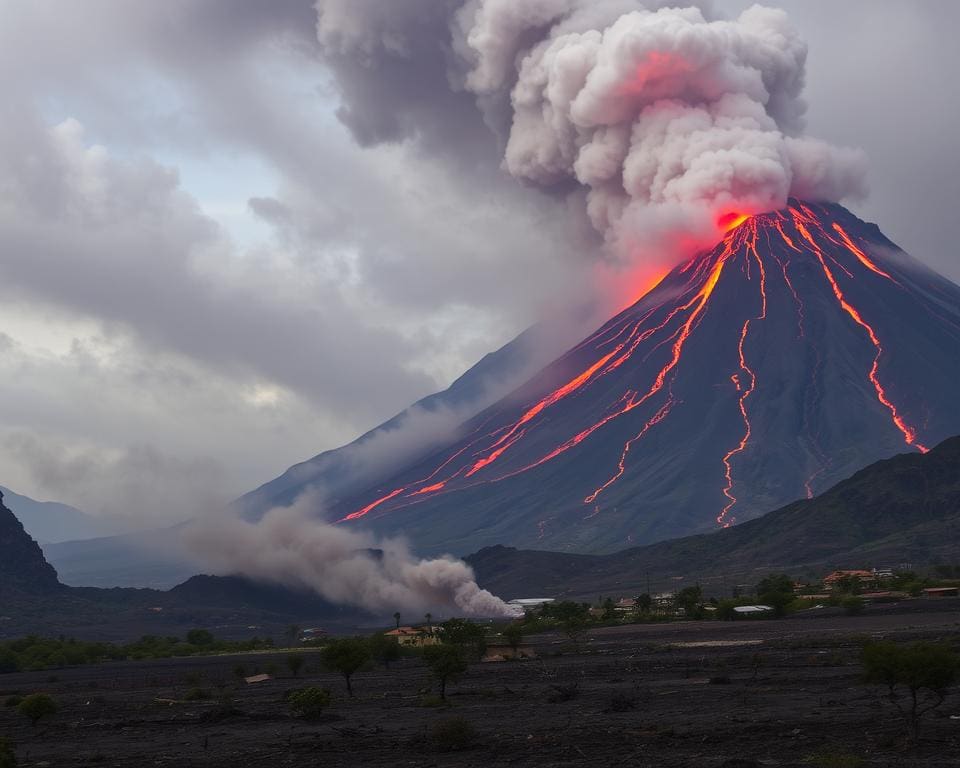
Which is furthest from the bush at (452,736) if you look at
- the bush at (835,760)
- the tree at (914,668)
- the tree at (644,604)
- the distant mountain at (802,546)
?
the distant mountain at (802,546)

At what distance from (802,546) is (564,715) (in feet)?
365

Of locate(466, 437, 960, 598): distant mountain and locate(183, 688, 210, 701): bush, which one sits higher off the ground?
locate(466, 437, 960, 598): distant mountain

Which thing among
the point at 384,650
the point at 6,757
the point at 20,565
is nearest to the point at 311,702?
the point at 6,757

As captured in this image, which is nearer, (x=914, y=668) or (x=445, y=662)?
(x=914, y=668)

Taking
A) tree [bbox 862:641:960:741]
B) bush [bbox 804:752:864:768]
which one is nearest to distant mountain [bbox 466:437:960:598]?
tree [bbox 862:641:960:741]

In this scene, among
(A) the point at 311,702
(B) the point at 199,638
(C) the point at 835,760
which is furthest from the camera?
(B) the point at 199,638

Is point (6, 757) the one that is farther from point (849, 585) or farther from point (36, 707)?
point (849, 585)

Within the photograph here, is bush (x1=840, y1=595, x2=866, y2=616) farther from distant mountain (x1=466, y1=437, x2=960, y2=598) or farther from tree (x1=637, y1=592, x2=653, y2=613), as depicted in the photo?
distant mountain (x1=466, y1=437, x2=960, y2=598)

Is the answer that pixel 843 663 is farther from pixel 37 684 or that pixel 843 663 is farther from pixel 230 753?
pixel 37 684

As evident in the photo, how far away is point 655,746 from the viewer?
89.3 feet

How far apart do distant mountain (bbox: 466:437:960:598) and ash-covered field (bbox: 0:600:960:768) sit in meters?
67.9

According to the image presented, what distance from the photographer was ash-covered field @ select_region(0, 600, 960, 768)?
26484mm

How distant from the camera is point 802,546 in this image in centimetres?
13950

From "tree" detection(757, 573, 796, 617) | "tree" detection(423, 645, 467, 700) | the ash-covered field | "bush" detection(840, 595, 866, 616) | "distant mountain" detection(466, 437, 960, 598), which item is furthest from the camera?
"distant mountain" detection(466, 437, 960, 598)
